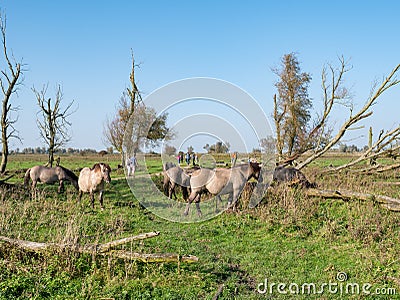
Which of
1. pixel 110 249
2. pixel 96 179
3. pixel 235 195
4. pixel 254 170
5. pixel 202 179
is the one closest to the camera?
pixel 110 249

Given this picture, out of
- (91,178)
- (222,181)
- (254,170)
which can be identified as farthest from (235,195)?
(91,178)

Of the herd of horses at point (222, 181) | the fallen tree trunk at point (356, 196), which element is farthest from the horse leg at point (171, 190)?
the fallen tree trunk at point (356, 196)

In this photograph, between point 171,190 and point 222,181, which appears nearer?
point 222,181

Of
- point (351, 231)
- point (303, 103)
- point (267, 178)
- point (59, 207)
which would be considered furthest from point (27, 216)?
point (303, 103)

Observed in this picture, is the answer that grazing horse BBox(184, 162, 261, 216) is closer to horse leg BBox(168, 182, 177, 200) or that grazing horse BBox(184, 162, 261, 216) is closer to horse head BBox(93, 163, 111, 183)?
horse leg BBox(168, 182, 177, 200)

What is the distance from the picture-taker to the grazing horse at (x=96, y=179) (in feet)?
43.8

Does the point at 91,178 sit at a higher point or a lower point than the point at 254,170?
lower

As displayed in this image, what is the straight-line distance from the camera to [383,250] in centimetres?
831

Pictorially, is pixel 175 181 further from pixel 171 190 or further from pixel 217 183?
pixel 217 183

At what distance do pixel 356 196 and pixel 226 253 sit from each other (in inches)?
249

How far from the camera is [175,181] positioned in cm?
1520

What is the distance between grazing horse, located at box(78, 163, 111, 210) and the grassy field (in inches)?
29.1

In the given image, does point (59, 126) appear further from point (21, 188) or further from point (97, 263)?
point (97, 263)

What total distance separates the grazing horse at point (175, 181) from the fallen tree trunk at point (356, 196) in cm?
478
